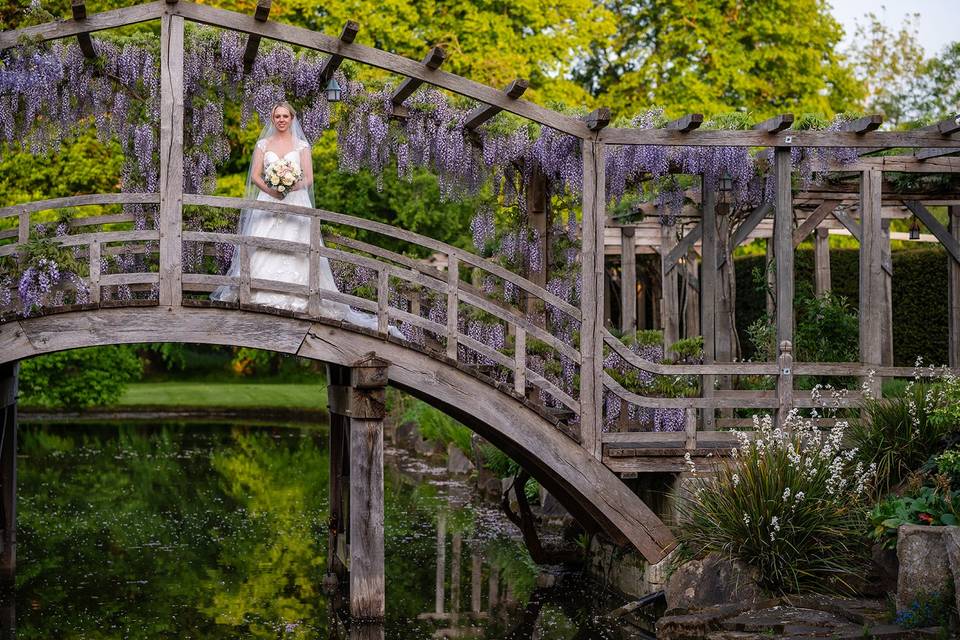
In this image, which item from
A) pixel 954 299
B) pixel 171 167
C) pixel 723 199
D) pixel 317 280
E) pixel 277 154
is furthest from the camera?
pixel 954 299

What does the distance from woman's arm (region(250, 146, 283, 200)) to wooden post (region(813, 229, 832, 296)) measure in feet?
28.1

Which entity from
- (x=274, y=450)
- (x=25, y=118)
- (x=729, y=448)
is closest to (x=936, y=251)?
(x=729, y=448)

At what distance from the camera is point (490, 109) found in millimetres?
11148

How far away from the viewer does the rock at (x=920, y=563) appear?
8812mm

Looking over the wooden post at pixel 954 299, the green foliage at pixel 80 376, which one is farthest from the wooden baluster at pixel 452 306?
the green foliage at pixel 80 376

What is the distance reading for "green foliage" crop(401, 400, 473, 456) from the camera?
20.6m

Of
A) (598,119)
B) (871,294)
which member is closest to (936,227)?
(871,294)

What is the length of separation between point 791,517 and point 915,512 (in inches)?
36.3

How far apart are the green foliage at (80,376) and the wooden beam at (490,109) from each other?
46.0 ft

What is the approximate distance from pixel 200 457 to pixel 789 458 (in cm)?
1353

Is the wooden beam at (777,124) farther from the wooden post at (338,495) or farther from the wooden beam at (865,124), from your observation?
the wooden post at (338,495)

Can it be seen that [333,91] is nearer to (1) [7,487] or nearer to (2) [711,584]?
(1) [7,487]

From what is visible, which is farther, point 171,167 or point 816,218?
point 816,218

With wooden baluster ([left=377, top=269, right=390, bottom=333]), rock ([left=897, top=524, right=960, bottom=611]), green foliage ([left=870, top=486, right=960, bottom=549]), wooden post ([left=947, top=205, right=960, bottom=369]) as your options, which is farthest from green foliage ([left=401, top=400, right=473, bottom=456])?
rock ([left=897, top=524, right=960, bottom=611])
